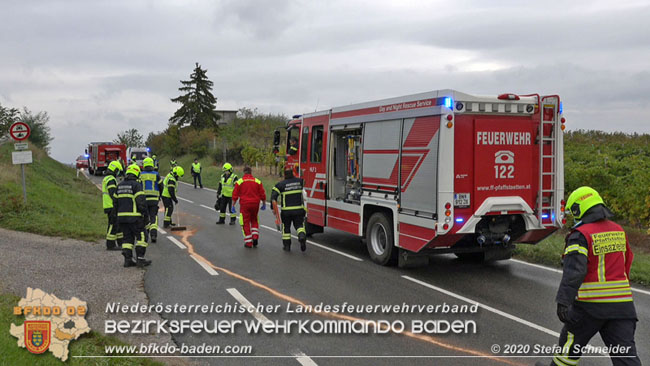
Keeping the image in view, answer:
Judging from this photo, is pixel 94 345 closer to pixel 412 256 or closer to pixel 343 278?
pixel 343 278

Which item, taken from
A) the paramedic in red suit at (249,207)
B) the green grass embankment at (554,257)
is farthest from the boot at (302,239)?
the green grass embankment at (554,257)

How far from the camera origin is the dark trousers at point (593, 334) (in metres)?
4.06

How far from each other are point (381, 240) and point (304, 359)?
15.5ft

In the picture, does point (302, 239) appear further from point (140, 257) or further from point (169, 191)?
point (169, 191)

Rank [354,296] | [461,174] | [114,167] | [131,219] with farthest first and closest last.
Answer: [114,167]
[131,219]
[461,174]
[354,296]

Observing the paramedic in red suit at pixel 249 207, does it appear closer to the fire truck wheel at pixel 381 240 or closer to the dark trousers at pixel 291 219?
the dark trousers at pixel 291 219

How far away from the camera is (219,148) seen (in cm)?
4838

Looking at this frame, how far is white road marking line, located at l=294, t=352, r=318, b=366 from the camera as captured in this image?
507cm

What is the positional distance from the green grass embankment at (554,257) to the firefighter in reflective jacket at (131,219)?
733cm

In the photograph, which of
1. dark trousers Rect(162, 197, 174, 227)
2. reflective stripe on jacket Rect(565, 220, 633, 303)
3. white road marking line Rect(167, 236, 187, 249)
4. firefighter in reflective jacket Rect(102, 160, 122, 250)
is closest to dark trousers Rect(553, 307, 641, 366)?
reflective stripe on jacket Rect(565, 220, 633, 303)

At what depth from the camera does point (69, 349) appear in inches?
192

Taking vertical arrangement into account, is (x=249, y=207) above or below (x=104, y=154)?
below

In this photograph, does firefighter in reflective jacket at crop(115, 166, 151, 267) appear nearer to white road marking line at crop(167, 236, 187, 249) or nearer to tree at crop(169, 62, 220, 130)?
white road marking line at crop(167, 236, 187, 249)

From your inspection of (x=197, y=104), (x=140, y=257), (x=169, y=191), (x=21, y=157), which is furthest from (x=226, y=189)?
(x=197, y=104)
